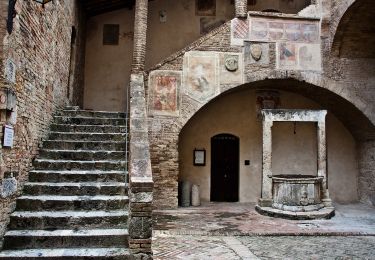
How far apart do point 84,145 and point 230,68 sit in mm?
5560

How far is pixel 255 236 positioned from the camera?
7.73m

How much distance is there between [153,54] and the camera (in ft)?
45.2

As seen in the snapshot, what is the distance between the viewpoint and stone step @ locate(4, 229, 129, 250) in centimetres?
516

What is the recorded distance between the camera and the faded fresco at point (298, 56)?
11.6 metres

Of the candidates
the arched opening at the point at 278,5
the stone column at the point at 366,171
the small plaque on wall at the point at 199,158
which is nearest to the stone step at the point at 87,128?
the small plaque on wall at the point at 199,158

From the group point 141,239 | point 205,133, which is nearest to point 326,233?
point 141,239

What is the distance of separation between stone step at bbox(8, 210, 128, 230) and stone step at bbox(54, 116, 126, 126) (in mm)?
2828

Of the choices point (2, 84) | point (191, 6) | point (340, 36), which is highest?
point (191, 6)

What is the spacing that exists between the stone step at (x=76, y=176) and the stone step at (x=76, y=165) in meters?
0.21

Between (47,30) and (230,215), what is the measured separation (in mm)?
6366

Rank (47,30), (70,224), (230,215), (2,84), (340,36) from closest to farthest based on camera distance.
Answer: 1. (2,84)
2. (70,224)
3. (47,30)
4. (230,215)
5. (340,36)

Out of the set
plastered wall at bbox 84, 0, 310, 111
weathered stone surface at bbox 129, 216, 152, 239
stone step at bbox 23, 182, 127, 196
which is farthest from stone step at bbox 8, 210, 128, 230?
plastered wall at bbox 84, 0, 310, 111

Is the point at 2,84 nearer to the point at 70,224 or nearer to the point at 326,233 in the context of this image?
the point at 70,224

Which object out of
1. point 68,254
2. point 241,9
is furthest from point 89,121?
point 241,9
